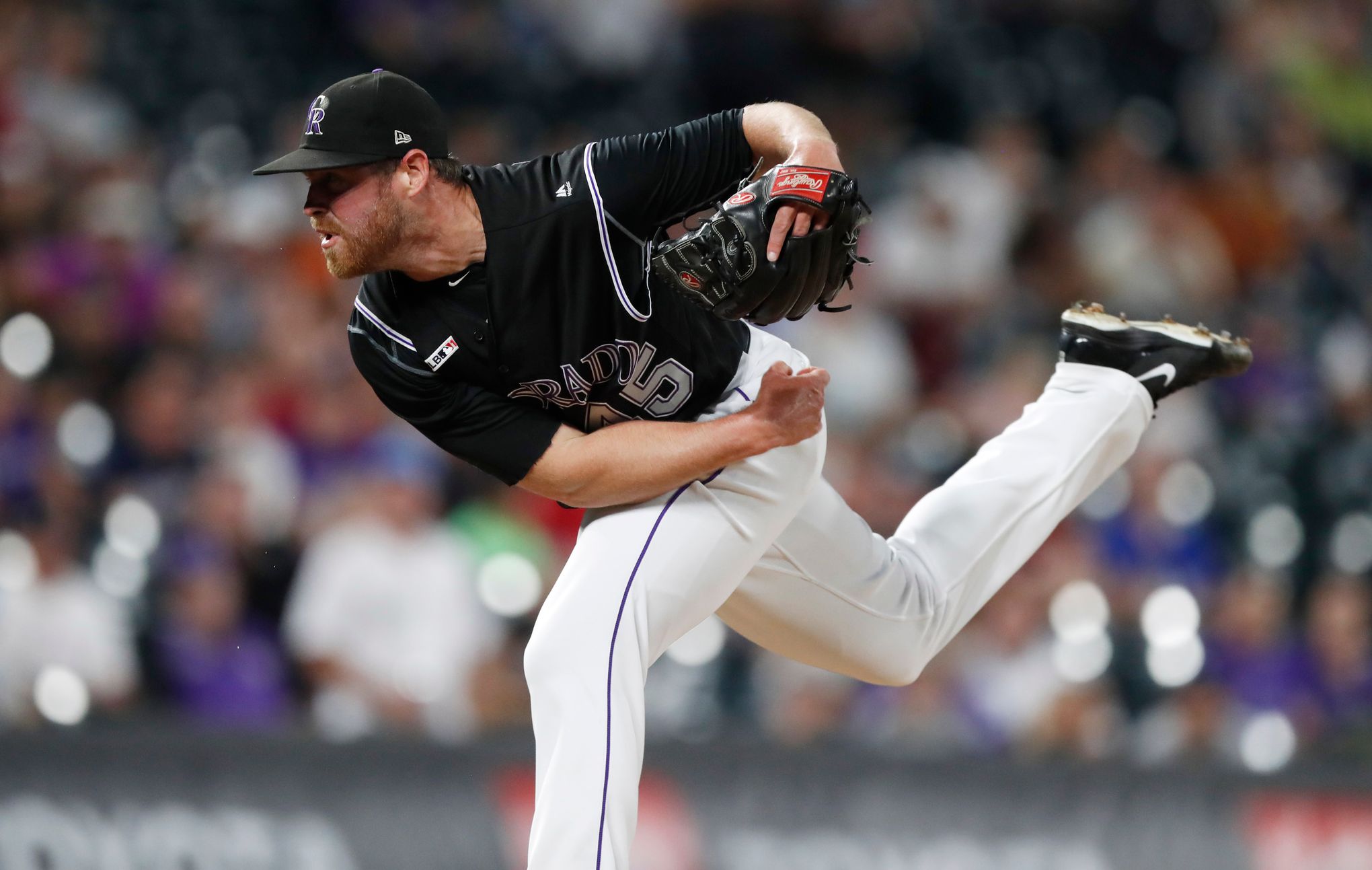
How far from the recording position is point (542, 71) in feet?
28.1

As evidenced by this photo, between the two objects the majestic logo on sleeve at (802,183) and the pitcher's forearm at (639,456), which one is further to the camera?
the pitcher's forearm at (639,456)

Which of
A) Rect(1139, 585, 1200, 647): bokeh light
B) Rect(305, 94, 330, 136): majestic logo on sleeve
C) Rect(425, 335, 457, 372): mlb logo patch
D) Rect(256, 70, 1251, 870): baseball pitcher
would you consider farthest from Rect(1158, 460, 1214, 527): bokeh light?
Rect(305, 94, 330, 136): majestic logo on sleeve

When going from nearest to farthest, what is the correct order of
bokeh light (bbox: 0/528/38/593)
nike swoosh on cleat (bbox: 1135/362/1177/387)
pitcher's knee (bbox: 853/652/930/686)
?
pitcher's knee (bbox: 853/652/930/686)
nike swoosh on cleat (bbox: 1135/362/1177/387)
bokeh light (bbox: 0/528/38/593)

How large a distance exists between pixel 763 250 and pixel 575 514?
11.5 feet

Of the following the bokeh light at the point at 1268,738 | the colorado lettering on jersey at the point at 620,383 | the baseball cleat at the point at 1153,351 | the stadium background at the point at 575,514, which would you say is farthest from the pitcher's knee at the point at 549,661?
the bokeh light at the point at 1268,738

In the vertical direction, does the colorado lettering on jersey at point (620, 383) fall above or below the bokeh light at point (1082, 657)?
above

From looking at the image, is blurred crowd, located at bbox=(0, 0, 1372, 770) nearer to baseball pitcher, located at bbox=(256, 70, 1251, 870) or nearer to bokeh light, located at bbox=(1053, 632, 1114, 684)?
bokeh light, located at bbox=(1053, 632, 1114, 684)

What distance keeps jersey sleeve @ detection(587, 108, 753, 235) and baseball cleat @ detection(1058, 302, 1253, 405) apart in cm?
105

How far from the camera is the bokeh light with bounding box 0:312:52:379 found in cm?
602

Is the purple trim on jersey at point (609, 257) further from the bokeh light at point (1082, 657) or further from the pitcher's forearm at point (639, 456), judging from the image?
the bokeh light at point (1082, 657)

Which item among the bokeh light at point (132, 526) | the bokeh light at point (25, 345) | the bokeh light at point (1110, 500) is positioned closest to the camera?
the bokeh light at point (132, 526)

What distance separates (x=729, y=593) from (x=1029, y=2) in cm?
725

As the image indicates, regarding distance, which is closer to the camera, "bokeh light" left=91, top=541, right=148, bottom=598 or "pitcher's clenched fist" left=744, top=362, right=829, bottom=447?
"pitcher's clenched fist" left=744, top=362, right=829, bottom=447

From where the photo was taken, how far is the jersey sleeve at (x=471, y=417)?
10.8 feet
